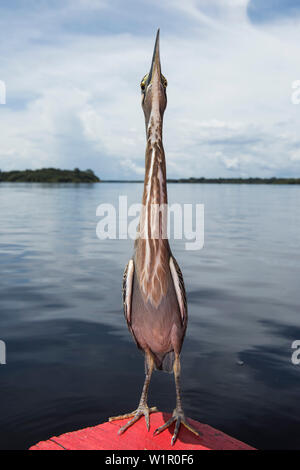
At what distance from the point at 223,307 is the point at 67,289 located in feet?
15.6

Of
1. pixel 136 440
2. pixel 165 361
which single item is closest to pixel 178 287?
pixel 165 361

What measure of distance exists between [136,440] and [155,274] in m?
1.73

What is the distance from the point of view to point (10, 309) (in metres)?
11.7

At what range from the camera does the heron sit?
4.88 meters

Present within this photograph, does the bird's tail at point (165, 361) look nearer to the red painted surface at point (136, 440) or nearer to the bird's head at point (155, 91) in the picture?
the red painted surface at point (136, 440)

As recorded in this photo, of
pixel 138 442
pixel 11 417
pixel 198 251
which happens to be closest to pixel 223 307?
pixel 11 417

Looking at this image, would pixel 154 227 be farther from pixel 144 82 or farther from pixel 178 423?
pixel 178 423

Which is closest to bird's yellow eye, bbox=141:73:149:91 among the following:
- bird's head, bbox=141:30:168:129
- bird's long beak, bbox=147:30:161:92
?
bird's head, bbox=141:30:168:129

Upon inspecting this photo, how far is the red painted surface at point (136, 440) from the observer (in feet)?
15.1

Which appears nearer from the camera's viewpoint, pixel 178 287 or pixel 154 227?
pixel 154 227

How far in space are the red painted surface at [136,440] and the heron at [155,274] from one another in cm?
8

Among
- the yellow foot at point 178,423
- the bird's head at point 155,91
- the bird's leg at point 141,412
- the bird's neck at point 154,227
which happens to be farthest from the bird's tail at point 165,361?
the bird's head at point 155,91

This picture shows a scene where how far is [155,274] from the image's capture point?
5.06 m

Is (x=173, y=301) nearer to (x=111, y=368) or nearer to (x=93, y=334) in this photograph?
(x=111, y=368)
